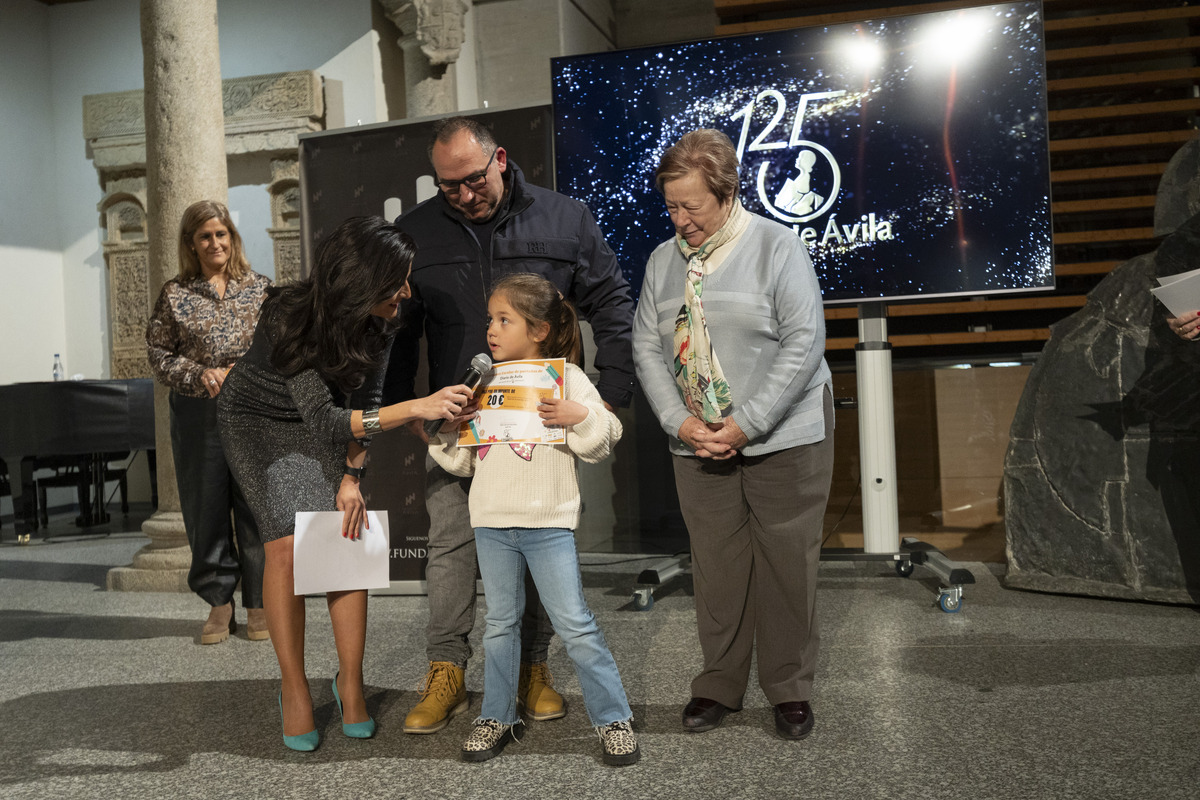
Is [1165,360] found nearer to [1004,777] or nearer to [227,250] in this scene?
[1004,777]

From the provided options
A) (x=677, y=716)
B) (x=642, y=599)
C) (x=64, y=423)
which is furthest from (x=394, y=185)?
(x=64, y=423)

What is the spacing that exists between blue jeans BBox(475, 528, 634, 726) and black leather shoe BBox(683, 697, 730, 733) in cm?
23

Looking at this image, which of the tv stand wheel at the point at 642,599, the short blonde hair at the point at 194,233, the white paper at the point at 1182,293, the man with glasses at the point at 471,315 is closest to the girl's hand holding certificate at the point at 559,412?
the man with glasses at the point at 471,315

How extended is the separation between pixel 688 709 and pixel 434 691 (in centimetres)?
60

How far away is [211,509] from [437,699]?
154 cm

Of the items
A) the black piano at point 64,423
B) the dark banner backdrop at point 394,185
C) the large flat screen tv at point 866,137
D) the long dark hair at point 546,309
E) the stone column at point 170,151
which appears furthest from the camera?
the black piano at point 64,423

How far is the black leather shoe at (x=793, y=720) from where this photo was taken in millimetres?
2266

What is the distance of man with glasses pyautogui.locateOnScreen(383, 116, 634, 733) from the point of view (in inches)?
95.6

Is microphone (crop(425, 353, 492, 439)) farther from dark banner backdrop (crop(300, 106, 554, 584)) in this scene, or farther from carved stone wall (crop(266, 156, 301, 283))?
carved stone wall (crop(266, 156, 301, 283))

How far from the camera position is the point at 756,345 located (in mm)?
2287

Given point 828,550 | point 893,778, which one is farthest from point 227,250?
point 893,778

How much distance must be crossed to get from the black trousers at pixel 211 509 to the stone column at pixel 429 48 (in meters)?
3.96

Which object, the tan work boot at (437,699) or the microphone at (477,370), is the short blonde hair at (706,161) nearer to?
the microphone at (477,370)

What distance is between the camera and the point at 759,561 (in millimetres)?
2369
